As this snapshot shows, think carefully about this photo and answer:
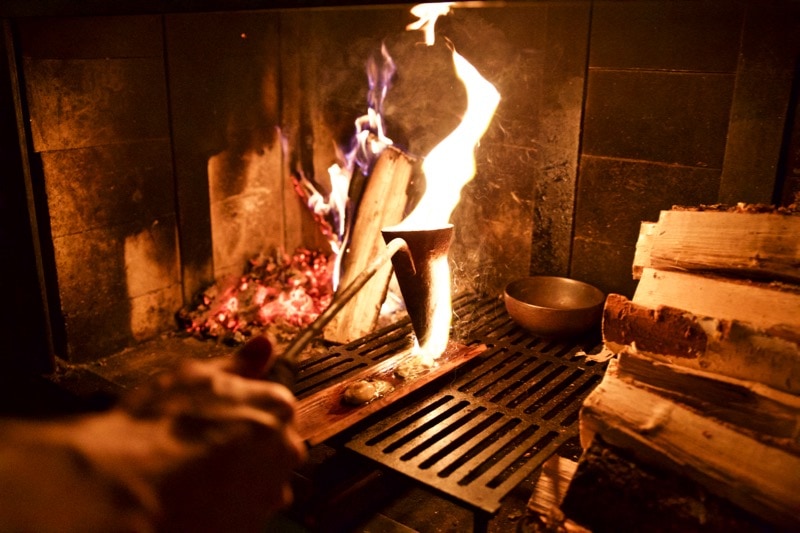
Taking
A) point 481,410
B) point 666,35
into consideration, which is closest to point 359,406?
point 481,410

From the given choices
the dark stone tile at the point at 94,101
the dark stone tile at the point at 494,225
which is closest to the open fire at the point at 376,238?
the dark stone tile at the point at 494,225

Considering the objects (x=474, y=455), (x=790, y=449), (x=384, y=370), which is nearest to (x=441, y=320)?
(x=384, y=370)

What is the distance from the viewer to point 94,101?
516 centimetres

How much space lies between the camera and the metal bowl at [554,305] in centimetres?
454

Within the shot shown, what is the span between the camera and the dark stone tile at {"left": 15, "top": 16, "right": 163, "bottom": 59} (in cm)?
471

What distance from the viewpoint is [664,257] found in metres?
3.60

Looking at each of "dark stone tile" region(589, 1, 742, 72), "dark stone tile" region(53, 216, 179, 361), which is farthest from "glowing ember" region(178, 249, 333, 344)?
"dark stone tile" region(589, 1, 742, 72)

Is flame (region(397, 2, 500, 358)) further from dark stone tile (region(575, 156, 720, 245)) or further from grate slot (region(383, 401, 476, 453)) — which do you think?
dark stone tile (region(575, 156, 720, 245))

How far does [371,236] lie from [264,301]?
4.62ft

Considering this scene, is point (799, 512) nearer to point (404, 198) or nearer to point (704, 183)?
point (704, 183)

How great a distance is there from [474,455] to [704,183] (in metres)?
2.77

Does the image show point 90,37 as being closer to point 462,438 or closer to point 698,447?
point 462,438

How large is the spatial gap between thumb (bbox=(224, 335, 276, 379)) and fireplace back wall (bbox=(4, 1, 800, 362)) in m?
3.76

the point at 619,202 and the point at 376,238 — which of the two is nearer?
the point at 619,202
